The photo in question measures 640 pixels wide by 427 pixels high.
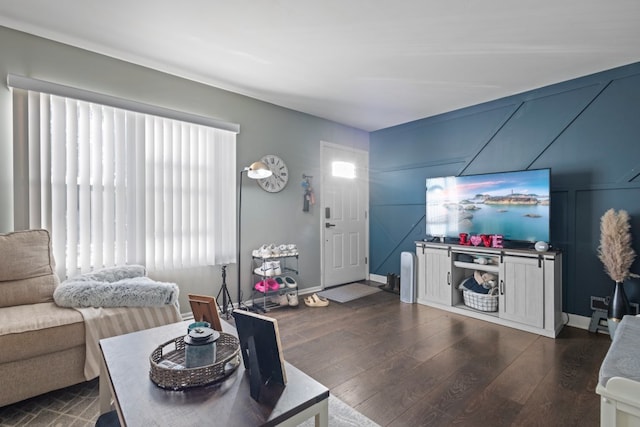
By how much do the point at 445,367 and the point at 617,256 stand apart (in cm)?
178

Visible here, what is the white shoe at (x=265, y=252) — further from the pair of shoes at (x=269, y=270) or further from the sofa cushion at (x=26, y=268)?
the sofa cushion at (x=26, y=268)

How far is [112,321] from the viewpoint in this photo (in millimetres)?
2000

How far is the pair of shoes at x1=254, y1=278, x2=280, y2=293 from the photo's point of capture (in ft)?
11.2

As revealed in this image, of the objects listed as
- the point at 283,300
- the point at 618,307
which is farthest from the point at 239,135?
the point at 618,307

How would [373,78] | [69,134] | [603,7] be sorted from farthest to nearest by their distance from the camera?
[373,78] < [69,134] < [603,7]

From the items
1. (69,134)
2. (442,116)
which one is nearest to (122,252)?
(69,134)

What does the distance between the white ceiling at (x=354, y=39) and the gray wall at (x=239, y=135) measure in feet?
0.42

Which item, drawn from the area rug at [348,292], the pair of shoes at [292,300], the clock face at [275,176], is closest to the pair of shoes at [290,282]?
the pair of shoes at [292,300]

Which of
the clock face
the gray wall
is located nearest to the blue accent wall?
the gray wall

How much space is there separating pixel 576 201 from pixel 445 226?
1.26 metres

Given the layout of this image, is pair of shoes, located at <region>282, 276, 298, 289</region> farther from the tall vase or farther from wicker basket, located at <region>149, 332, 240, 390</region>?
the tall vase

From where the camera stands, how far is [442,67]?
2.84m

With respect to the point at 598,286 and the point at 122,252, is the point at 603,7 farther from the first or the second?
the point at 122,252

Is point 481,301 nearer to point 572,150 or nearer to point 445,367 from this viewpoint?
point 445,367
